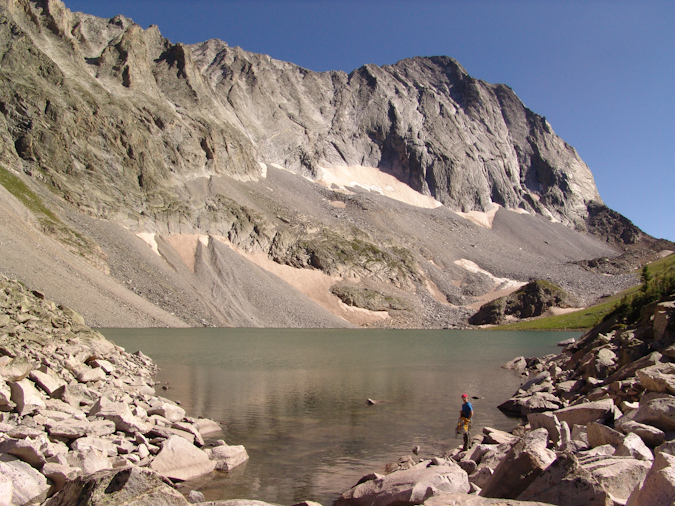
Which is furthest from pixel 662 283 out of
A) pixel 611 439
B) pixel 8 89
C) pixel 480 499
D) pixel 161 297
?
pixel 8 89

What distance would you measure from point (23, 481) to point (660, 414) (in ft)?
43.4

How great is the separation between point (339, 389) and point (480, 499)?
21.7 metres

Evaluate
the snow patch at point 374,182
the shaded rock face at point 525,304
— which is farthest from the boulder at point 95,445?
the snow patch at point 374,182

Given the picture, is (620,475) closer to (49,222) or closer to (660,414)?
(660,414)

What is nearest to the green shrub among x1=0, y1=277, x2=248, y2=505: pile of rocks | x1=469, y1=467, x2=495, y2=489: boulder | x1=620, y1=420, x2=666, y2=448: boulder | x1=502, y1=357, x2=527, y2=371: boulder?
x1=502, y1=357, x2=527, y2=371: boulder

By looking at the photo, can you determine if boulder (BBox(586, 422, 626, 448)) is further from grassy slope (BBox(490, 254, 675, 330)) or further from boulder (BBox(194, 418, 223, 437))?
grassy slope (BBox(490, 254, 675, 330))

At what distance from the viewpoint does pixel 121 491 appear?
246 inches

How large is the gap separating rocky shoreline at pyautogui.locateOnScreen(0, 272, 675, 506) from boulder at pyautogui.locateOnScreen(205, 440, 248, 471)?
1.4 inches

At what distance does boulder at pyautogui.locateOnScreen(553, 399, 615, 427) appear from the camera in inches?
523

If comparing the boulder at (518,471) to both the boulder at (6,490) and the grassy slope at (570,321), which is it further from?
the grassy slope at (570,321)

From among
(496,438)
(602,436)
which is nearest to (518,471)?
(602,436)

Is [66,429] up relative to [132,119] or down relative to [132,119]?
down

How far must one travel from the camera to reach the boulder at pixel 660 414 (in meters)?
10.3

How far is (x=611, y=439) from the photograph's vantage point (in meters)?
10.4
